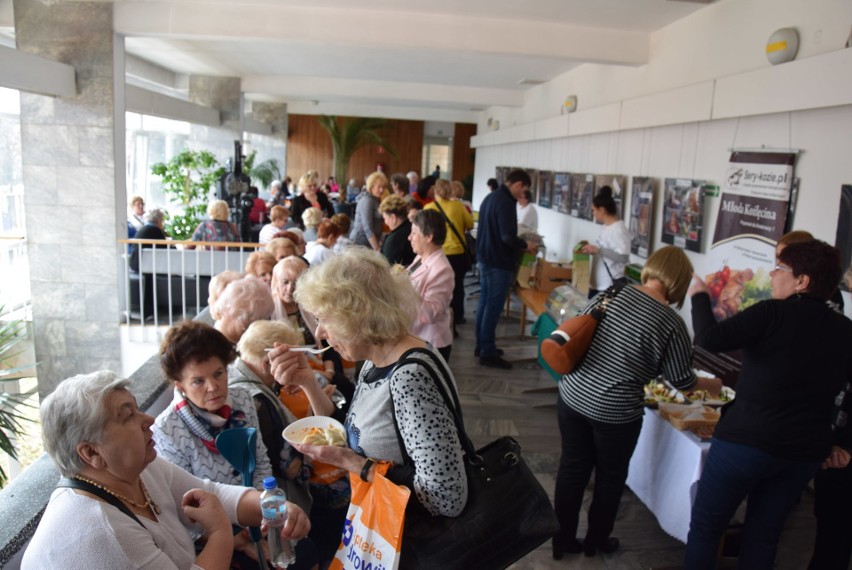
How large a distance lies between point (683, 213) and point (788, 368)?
10.5ft

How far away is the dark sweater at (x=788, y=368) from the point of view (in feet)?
6.65

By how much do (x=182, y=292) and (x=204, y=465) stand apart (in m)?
4.76

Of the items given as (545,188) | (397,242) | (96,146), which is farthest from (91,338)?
(545,188)

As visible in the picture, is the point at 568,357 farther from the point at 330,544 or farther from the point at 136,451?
the point at 136,451

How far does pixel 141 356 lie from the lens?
6043 mm

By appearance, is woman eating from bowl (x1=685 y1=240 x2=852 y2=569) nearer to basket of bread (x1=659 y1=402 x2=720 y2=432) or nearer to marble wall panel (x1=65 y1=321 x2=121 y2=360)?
basket of bread (x1=659 y1=402 x2=720 y2=432)

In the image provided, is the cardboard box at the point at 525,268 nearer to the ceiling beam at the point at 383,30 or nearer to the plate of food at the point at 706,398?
the ceiling beam at the point at 383,30

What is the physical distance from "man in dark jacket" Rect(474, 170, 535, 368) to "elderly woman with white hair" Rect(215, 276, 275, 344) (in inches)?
123

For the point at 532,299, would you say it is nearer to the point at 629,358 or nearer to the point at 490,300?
the point at 490,300

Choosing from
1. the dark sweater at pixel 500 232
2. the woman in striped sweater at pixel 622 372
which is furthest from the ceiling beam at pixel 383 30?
the woman in striped sweater at pixel 622 372

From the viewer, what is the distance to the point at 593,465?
8.77ft

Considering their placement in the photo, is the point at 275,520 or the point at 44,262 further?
the point at 44,262

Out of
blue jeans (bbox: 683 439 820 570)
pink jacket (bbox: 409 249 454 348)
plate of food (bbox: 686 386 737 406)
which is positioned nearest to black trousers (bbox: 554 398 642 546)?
blue jeans (bbox: 683 439 820 570)

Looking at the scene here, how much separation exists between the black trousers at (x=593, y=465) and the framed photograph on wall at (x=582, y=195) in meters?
5.20
